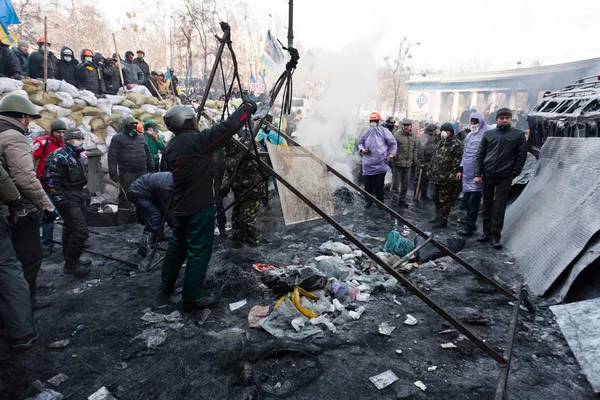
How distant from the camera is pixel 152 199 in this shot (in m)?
4.68

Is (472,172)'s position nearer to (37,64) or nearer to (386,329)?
(386,329)

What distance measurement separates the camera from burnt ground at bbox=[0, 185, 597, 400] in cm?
232

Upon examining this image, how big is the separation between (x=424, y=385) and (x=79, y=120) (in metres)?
8.34

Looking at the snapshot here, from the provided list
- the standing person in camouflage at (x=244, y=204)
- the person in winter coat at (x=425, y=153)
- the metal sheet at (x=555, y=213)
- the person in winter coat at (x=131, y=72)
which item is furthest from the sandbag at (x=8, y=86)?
the metal sheet at (x=555, y=213)

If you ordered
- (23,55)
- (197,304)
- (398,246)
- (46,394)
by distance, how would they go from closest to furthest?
(46,394) < (197,304) < (398,246) < (23,55)

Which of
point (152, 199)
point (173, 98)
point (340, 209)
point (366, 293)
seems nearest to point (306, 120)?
point (173, 98)

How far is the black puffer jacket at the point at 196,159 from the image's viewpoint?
3070 mm

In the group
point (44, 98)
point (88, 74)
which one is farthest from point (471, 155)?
point (88, 74)

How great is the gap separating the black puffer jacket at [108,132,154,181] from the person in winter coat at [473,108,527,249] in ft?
18.2

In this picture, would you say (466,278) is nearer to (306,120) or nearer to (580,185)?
(580,185)

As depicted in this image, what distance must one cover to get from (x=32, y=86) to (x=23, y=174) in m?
6.25

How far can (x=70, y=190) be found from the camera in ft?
13.3

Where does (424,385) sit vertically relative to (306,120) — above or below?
below

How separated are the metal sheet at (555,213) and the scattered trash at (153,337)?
3.61 metres
